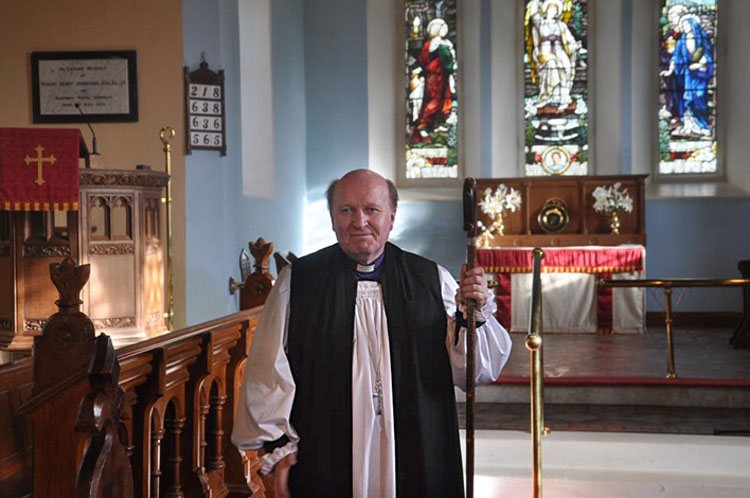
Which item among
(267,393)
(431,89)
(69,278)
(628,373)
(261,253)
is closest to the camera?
(267,393)

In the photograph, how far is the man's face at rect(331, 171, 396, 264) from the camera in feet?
7.41

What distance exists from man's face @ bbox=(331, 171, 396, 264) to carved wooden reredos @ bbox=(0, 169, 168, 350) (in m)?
2.40

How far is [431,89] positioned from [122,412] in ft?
28.2

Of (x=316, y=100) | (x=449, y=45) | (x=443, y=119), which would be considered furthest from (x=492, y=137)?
(x=316, y=100)

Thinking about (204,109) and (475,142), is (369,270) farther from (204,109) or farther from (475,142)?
(475,142)

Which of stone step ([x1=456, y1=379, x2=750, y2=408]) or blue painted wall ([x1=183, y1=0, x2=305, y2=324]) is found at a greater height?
blue painted wall ([x1=183, y1=0, x2=305, y2=324])

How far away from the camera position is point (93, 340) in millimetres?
2199

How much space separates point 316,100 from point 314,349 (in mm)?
8155

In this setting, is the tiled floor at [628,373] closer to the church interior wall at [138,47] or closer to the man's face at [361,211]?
the church interior wall at [138,47]

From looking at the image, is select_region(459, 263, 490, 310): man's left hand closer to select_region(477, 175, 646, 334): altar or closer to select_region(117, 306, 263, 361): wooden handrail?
select_region(117, 306, 263, 361): wooden handrail

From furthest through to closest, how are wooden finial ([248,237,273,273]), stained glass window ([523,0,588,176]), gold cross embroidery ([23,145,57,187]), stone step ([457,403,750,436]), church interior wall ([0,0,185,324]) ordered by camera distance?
stained glass window ([523,0,588,176])
church interior wall ([0,0,185,324])
stone step ([457,403,750,436])
gold cross embroidery ([23,145,57,187])
wooden finial ([248,237,273,273])

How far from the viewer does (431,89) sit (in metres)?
10.2

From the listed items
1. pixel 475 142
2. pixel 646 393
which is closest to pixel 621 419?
pixel 646 393

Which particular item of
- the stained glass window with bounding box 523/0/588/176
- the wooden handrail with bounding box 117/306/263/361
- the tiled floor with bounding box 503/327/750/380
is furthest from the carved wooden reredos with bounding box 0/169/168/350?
the stained glass window with bounding box 523/0/588/176
